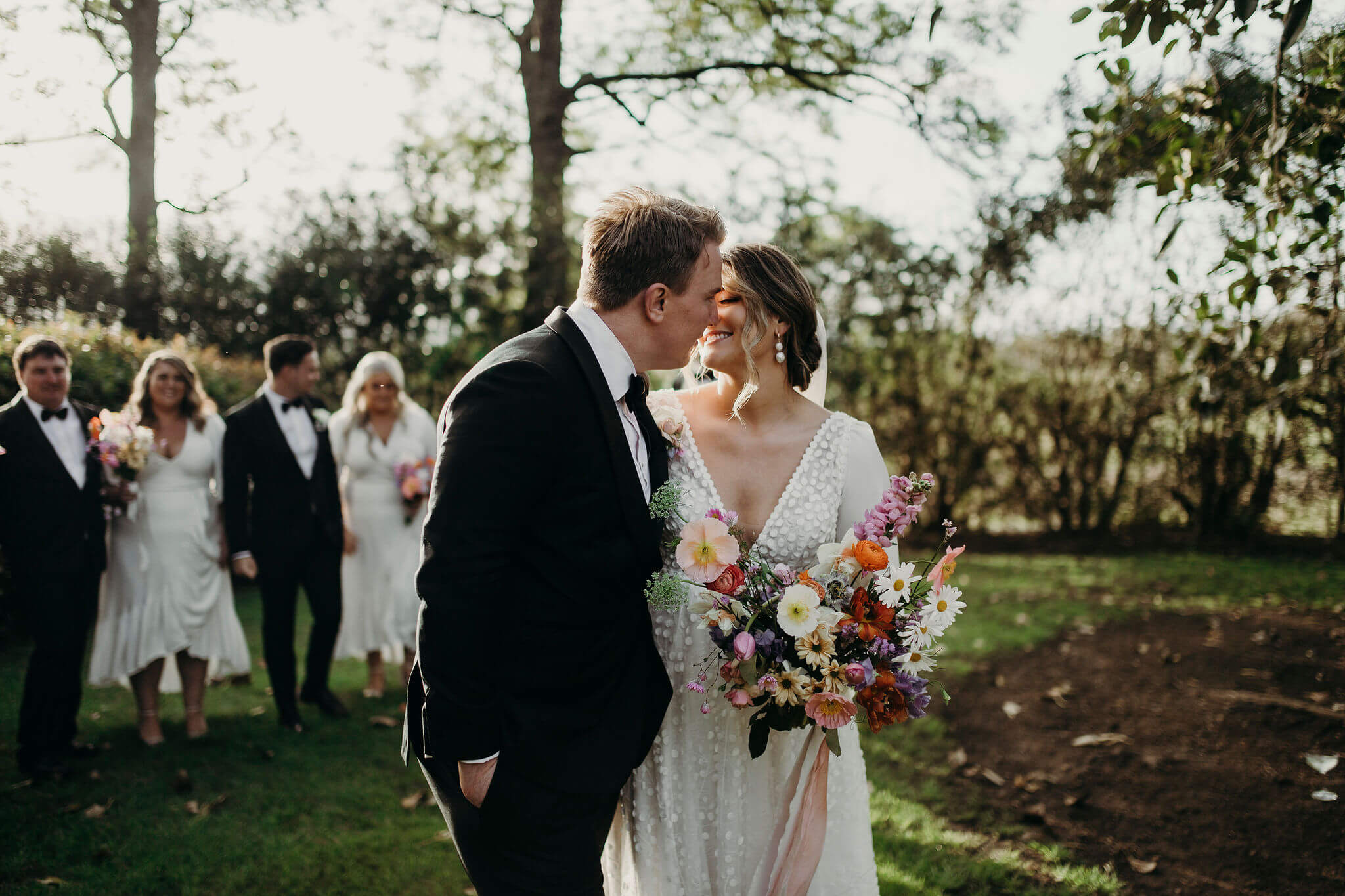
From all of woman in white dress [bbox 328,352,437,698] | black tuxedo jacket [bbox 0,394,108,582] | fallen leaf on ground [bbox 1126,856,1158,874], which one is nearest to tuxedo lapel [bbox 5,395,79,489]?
black tuxedo jacket [bbox 0,394,108,582]

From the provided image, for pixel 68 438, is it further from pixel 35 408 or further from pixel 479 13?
pixel 479 13

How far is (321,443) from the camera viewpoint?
5.68 metres

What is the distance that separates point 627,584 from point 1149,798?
3.53 m

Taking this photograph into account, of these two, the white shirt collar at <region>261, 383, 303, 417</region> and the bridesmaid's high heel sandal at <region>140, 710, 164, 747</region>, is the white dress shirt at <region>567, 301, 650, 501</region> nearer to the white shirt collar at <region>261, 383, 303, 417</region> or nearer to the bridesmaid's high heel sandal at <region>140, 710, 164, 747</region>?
the white shirt collar at <region>261, 383, 303, 417</region>

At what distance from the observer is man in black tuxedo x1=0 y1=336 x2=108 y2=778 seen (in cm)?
449

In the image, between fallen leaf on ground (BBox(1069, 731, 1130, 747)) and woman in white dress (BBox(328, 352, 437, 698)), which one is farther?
woman in white dress (BBox(328, 352, 437, 698))

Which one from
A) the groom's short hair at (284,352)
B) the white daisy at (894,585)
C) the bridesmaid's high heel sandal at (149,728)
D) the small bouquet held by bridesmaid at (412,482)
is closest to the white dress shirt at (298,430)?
the groom's short hair at (284,352)

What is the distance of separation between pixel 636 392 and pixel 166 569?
4330 millimetres

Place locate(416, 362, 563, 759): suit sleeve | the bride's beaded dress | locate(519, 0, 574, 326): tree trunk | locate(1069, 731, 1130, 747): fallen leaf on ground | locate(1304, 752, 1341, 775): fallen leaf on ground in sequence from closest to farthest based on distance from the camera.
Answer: locate(416, 362, 563, 759): suit sleeve < the bride's beaded dress < locate(1304, 752, 1341, 775): fallen leaf on ground < locate(1069, 731, 1130, 747): fallen leaf on ground < locate(519, 0, 574, 326): tree trunk

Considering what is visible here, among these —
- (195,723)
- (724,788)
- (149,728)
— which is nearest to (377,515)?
(195,723)

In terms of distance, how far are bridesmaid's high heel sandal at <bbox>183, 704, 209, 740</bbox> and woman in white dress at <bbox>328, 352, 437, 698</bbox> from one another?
991mm

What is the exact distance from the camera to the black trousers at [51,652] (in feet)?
14.8

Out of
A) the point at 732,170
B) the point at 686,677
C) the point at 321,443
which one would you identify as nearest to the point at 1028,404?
the point at 732,170

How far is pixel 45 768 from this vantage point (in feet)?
14.8
